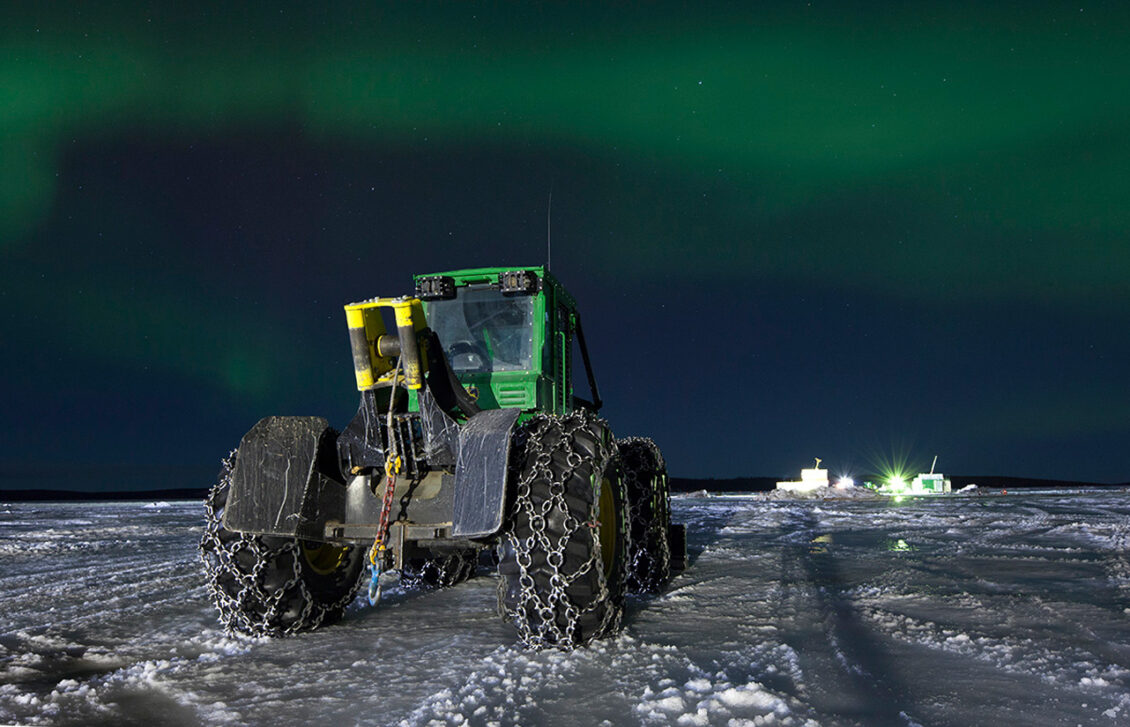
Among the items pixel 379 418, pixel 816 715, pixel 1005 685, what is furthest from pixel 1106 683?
pixel 379 418

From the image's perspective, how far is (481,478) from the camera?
4332 mm

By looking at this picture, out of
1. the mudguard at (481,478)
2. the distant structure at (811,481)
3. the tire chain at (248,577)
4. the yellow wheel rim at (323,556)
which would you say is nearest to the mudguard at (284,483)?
the tire chain at (248,577)

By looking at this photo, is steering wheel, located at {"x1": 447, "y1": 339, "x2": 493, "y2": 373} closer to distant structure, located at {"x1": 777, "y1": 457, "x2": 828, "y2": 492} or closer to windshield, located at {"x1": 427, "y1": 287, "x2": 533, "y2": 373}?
windshield, located at {"x1": 427, "y1": 287, "x2": 533, "y2": 373}

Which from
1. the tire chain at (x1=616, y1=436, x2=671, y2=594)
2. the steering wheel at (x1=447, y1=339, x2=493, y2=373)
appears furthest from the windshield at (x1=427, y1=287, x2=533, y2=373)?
the tire chain at (x1=616, y1=436, x2=671, y2=594)

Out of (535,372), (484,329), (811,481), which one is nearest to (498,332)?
(484,329)

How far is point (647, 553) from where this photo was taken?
6.44m

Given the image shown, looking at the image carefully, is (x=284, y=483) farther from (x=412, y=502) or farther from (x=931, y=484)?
(x=931, y=484)

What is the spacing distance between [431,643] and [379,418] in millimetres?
1482

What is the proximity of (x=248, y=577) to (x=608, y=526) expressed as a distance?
2.41 m

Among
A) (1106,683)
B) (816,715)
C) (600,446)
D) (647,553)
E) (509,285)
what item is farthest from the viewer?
(647,553)

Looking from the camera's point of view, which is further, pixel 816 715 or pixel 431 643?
pixel 431 643

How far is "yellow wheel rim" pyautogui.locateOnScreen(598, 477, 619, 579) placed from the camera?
16.8ft

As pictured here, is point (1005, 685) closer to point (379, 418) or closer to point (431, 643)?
point (431, 643)

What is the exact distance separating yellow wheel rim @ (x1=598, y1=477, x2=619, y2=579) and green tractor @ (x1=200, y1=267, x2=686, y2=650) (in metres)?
0.01
